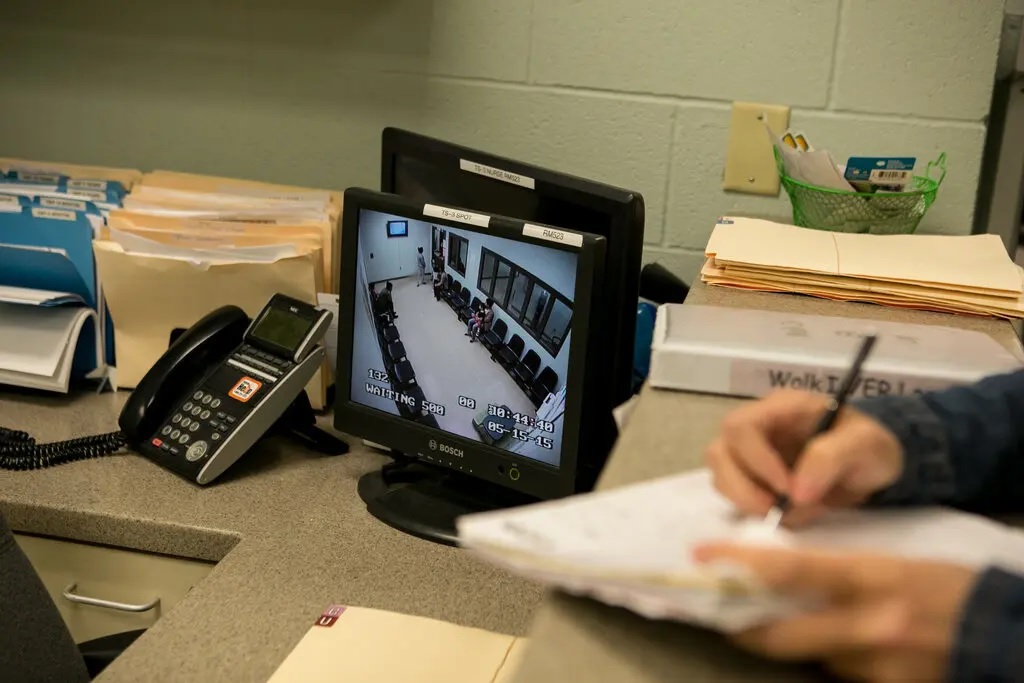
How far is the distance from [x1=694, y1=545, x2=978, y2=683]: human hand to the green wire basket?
1001 millimetres

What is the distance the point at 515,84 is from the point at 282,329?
0.63 m

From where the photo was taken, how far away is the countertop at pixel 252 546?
1172 millimetres

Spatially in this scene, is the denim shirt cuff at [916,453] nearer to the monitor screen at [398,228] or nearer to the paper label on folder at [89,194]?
the monitor screen at [398,228]

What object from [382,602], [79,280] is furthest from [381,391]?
[79,280]

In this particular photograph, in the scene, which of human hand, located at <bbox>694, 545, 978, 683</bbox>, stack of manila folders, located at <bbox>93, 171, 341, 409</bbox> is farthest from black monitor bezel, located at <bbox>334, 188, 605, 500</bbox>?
human hand, located at <bbox>694, 545, 978, 683</bbox>

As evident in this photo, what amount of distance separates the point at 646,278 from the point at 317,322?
49 cm

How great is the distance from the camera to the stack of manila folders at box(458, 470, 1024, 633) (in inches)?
21.7

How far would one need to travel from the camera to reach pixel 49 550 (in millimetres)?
1484

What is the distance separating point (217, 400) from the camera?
156 centimetres

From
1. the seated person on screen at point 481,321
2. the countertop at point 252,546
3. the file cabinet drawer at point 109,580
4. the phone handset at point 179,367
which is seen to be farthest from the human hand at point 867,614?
the phone handset at point 179,367

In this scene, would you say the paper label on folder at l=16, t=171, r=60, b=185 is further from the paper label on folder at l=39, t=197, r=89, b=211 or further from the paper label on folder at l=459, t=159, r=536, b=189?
the paper label on folder at l=459, t=159, r=536, b=189

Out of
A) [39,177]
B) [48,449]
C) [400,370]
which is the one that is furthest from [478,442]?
[39,177]

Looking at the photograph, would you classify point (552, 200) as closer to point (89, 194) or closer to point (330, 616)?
point (330, 616)

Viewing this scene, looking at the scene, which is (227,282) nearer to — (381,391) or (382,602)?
(381,391)
